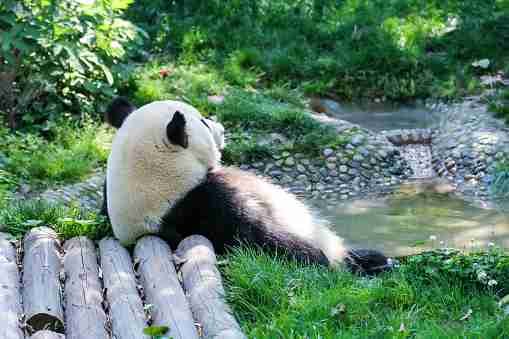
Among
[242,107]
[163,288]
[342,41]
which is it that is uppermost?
[342,41]

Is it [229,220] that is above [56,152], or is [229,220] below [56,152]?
above

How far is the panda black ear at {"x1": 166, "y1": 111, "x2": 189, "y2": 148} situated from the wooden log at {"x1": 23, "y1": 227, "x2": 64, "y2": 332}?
0.88 metres

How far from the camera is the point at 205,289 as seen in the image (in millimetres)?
3904

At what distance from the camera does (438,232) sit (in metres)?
6.80

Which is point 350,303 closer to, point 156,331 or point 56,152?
point 156,331

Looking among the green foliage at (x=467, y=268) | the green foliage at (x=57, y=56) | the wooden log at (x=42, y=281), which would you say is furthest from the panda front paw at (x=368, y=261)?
the green foliage at (x=57, y=56)

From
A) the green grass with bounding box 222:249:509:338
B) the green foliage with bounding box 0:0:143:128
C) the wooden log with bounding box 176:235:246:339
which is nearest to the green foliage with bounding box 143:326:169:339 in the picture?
the wooden log with bounding box 176:235:246:339

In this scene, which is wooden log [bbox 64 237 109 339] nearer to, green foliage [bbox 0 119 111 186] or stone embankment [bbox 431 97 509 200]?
green foliage [bbox 0 119 111 186]

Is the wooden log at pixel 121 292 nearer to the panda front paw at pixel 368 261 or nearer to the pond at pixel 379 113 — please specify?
the panda front paw at pixel 368 261

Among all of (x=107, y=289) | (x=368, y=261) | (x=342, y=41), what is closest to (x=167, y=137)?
(x=107, y=289)

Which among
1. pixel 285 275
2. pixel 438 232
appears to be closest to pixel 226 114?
pixel 438 232

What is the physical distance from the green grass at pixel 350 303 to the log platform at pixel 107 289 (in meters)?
0.13

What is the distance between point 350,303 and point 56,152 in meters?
4.39

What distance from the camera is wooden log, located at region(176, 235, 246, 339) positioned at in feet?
11.6
